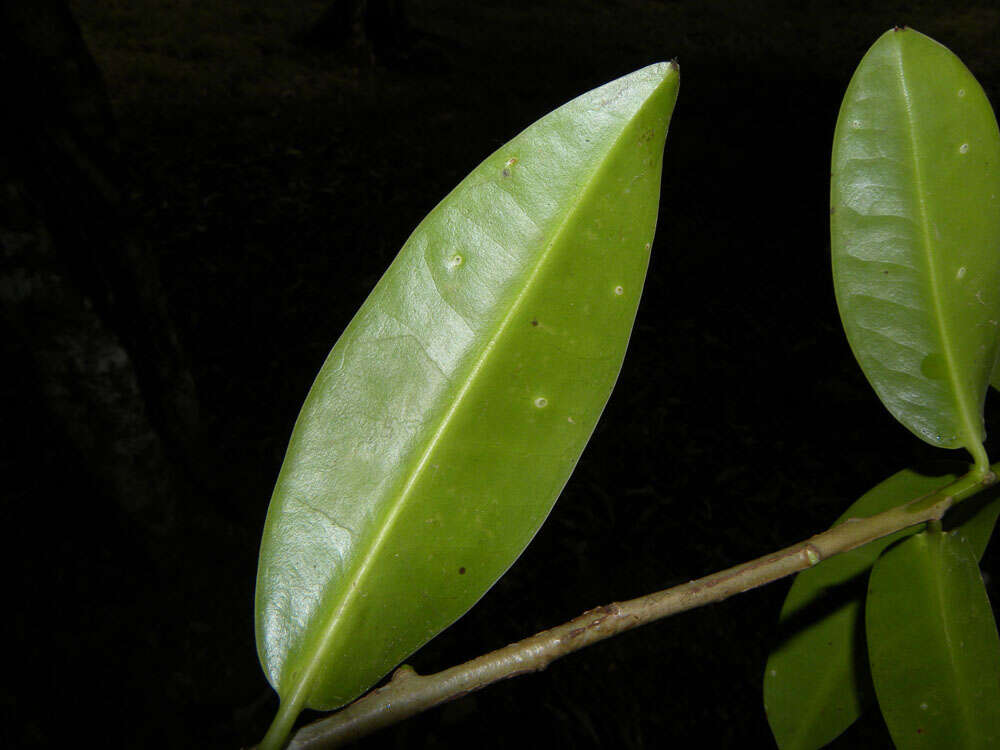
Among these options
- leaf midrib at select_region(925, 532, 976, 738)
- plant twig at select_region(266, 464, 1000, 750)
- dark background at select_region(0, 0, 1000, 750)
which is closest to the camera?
plant twig at select_region(266, 464, 1000, 750)

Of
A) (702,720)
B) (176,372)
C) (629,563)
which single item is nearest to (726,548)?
(629,563)

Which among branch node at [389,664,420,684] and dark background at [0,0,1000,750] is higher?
branch node at [389,664,420,684]

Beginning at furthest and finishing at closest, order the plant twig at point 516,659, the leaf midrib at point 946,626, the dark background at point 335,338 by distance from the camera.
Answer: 1. the dark background at point 335,338
2. the leaf midrib at point 946,626
3. the plant twig at point 516,659

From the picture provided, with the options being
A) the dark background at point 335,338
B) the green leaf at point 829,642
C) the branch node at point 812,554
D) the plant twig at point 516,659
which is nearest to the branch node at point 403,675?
the plant twig at point 516,659

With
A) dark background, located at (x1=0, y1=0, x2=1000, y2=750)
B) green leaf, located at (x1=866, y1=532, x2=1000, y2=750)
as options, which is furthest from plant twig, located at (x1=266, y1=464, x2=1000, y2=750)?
dark background, located at (x1=0, y1=0, x2=1000, y2=750)

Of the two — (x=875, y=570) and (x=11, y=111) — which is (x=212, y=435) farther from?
(x=875, y=570)

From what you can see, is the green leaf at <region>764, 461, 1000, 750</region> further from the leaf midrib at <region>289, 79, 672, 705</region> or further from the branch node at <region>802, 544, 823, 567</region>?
the leaf midrib at <region>289, 79, 672, 705</region>

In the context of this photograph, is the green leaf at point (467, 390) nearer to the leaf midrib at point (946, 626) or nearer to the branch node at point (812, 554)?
the branch node at point (812, 554)
